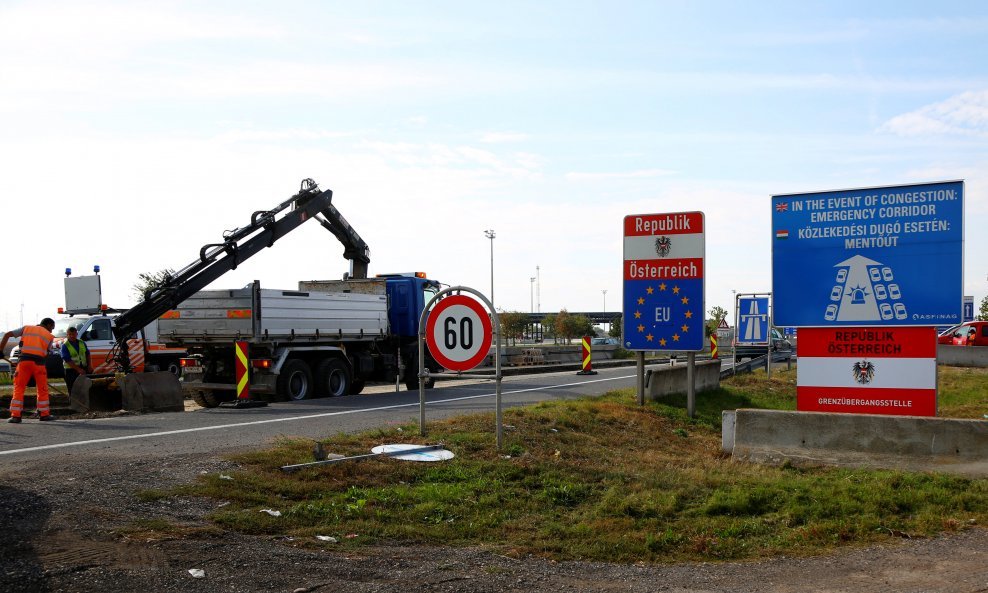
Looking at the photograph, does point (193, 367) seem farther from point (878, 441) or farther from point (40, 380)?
point (878, 441)

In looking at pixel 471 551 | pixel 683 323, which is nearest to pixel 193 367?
pixel 683 323

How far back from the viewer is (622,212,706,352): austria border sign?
1455 centimetres

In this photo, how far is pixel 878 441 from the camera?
10.0 m

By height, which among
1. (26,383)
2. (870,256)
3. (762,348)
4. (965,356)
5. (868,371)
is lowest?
(762,348)

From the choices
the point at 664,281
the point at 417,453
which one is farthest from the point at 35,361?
the point at 664,281

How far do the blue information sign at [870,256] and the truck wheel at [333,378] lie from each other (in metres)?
11.2

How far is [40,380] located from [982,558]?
43.8 feet

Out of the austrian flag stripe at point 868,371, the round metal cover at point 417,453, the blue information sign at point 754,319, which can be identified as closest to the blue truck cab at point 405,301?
the blue information sign at point 754,319

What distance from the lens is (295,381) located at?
1931 cm

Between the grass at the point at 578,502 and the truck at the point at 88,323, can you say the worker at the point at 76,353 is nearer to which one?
the truck at the point at 88,323

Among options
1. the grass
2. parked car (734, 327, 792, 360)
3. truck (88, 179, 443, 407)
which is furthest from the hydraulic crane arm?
parked car (734, 327, 792, 360)

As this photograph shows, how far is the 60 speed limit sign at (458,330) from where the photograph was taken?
383 inches

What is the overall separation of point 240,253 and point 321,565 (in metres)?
15.9

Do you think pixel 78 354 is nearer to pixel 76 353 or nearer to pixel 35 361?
pixel 76 353
